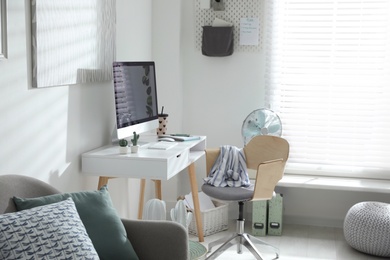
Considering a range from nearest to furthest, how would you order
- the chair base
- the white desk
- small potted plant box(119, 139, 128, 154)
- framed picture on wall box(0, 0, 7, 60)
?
framed picture on wall box(0, 0, 7, 60) < the white desk < small potted plant box(119, 139, 128, 154) < the chair base

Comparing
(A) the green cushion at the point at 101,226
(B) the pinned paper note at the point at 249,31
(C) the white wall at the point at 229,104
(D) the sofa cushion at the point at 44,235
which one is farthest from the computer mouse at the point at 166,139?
(D) the sofa cushion at the point at 44,235

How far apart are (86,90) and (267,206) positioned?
71.2 inches

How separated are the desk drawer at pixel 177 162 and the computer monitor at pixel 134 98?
0.34 metres

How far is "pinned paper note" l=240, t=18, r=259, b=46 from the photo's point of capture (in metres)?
5.12

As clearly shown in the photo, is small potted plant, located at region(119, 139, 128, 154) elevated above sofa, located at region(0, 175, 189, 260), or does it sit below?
above

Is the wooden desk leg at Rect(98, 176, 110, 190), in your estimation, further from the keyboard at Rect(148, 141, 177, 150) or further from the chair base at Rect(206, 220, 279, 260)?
the chair base at Rect(206, 220, 279, 260)

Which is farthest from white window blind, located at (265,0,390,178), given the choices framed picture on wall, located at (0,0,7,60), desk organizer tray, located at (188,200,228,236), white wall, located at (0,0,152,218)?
framed picture on wall, located at (0,0,7,60)

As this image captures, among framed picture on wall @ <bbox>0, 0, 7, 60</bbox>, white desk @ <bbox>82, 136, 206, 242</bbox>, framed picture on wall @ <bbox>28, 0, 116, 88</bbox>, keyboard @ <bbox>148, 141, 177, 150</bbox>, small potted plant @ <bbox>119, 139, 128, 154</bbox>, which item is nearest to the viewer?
framed picture on wall @ <bbox>0, 0, 7, 60</bbox>

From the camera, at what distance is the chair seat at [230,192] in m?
4.14

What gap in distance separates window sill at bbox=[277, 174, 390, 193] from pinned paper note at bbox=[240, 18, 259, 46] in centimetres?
113

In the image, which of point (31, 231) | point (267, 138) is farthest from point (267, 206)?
point (31, 231)

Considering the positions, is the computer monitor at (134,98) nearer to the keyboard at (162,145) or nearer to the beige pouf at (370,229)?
the keyboard at (162,145)

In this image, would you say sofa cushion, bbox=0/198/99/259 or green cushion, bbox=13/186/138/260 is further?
green cushion, bbox=13/186/138/260

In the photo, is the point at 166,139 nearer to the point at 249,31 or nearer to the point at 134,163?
the point at 134,163
